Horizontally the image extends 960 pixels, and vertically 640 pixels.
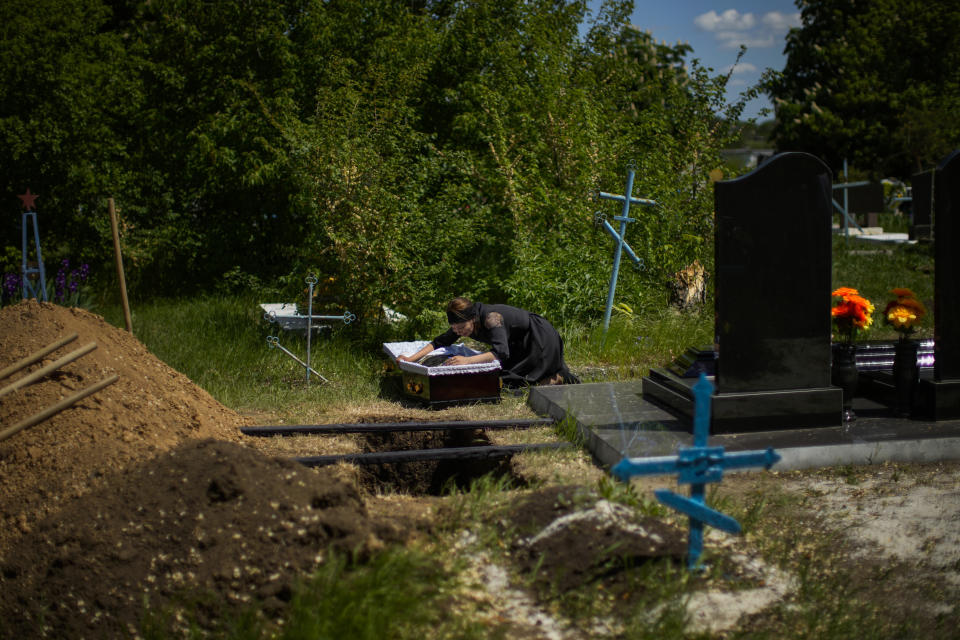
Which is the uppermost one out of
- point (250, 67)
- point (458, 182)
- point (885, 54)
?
point (885, 54)

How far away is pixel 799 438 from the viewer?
5.46 meters

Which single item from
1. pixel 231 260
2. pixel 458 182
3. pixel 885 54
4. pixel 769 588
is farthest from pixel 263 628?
pixel 885 54

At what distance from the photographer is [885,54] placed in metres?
29.6

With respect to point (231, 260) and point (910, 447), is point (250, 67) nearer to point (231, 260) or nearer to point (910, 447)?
point (231, 260)

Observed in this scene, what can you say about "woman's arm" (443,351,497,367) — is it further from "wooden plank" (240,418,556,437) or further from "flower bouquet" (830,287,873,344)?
"flower bouquet" (830,287,873,344)

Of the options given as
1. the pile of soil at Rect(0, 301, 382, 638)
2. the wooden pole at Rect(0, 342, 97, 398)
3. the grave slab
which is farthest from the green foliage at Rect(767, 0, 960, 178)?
the pile of soil at Rect(0, 301, 382, 638)

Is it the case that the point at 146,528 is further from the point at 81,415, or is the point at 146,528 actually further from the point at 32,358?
the point at 32,358

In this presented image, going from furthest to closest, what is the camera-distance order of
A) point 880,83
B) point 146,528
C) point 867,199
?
point 880,83
point 867,199
point 146,528

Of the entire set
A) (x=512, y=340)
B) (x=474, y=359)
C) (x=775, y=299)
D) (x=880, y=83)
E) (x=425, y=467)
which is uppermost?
(x=880, y=83)

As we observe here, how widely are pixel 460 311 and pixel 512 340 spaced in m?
0.67

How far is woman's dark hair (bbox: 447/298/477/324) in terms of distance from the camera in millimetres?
7398

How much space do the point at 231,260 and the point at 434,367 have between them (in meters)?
7.27

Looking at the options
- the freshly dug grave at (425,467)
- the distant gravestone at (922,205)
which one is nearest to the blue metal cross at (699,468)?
the freshly dug grave at (425,467)

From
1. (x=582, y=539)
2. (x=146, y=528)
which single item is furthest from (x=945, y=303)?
(x=146, y=528)
